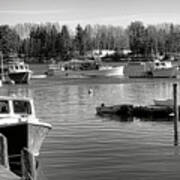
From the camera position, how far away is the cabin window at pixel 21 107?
101 feet

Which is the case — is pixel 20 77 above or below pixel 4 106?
below

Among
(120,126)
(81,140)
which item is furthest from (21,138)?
(120,126)

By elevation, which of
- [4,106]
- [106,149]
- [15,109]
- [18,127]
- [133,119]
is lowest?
[133,119]

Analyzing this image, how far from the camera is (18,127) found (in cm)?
2933

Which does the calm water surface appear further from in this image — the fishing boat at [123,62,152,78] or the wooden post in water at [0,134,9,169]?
the fishing boat at [123,62,152,78]

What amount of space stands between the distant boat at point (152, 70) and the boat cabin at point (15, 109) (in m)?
130

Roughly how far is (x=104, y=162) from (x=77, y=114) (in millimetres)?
31344

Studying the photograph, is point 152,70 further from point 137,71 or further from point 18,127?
point 18,127

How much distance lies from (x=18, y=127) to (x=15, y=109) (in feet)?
5.46

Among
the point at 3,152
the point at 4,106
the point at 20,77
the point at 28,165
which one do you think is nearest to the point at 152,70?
the point at 20,77

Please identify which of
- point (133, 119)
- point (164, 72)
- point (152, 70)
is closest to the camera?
point (133, 119)

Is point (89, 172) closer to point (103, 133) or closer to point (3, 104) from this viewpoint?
point (3, 104)

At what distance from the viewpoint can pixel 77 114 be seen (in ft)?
207

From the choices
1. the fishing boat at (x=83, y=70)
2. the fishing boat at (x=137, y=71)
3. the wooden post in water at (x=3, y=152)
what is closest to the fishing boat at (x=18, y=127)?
the wooden post in water at (x=3, y=152)
